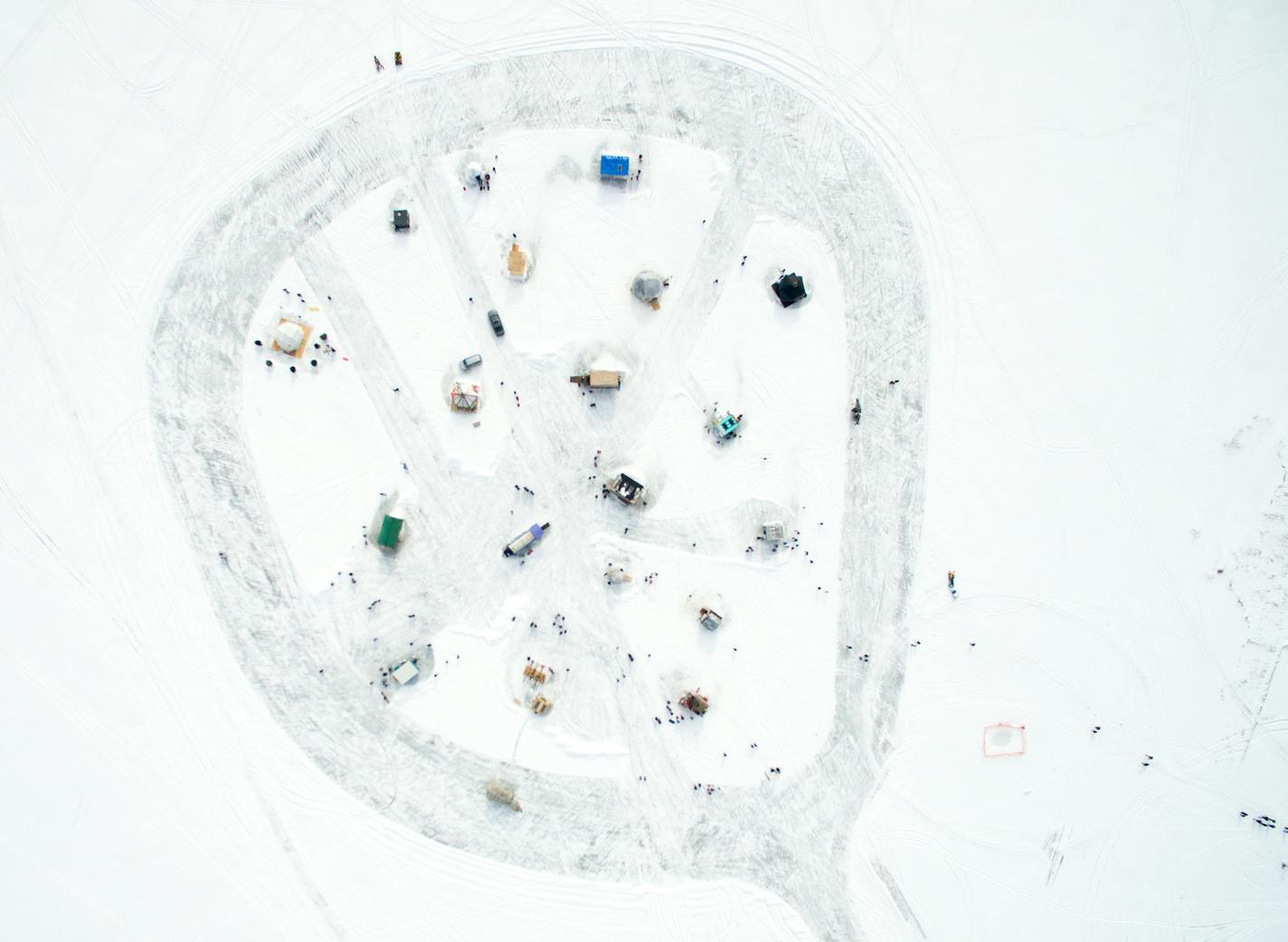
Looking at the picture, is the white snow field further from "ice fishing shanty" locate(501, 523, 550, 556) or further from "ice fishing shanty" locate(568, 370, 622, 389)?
"ice fishing shanty" locate(568, 370, 622, 389)

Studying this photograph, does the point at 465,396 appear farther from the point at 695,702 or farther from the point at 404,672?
the point at 695,702

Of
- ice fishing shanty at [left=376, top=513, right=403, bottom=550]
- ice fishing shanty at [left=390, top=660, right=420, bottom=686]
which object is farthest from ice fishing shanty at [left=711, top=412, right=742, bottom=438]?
ice fishing shanty at [left=390, top=660, right=420, bottom=686]

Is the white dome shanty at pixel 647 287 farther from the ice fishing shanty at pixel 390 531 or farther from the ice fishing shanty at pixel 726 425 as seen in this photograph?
the ice fishing shanty at pixel 390 531

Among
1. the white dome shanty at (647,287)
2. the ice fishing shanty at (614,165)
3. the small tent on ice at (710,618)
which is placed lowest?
the small tent on ice at (710,618)

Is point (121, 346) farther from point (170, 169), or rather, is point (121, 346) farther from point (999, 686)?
point (999, 686)

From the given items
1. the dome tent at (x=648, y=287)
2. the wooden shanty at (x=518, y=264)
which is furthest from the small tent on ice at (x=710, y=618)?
the wooden shanty at (x=518, y=264)

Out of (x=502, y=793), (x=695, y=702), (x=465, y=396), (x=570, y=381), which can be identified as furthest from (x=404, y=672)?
(x=570, y=381)
